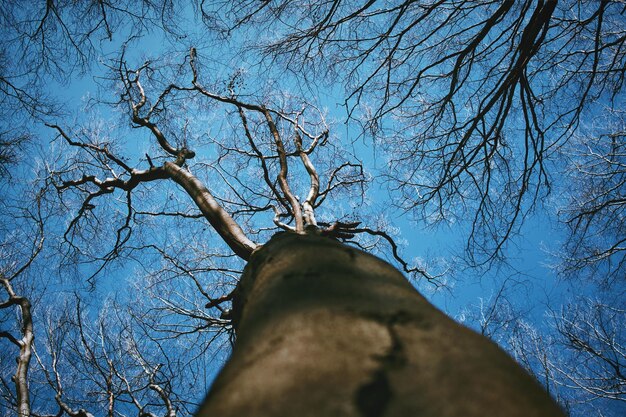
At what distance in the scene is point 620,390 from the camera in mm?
5027

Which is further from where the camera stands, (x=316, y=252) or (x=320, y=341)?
(x=316, y=252)

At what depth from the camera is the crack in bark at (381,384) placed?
595 millimetres

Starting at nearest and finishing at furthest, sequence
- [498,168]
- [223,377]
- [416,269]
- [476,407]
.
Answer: [476,407] → [223,377] → [498,168] → [416,269]

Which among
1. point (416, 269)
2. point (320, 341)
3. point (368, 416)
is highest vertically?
point (416, 269)

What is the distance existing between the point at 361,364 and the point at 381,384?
65 mm

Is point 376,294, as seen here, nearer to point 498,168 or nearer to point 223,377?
point 223,377

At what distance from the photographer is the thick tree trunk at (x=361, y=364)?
59 centimetres

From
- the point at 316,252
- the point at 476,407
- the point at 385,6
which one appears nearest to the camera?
the point at 476,407

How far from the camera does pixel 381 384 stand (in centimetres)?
65

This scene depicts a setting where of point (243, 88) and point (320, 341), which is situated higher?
point (243, 88)

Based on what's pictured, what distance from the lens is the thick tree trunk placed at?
1.93 ft

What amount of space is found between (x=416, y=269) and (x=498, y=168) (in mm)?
1812

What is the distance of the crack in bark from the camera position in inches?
23.4

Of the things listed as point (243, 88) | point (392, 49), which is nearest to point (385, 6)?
point (392, 49)
